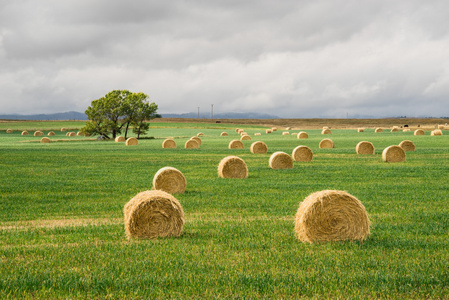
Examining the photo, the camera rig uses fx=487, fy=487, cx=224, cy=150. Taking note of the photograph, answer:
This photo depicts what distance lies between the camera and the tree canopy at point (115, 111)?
78.6m

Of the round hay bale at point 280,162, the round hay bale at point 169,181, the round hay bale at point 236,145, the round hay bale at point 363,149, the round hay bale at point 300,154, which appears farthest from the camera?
the round hay bale at point 236,145

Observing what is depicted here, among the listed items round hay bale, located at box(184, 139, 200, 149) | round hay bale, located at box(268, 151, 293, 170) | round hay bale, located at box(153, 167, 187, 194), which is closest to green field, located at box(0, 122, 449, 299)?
round hay bale, located at box(153, 167, 187, 194)

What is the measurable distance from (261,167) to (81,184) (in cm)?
1150

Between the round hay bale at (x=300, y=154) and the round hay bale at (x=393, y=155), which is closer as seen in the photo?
the round hay bale at (x=393, y=155)

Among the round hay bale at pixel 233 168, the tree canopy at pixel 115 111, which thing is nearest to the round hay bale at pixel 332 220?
the round hay bale at pixel 233 168

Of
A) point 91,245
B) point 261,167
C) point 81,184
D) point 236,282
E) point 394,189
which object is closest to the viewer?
point 236,282

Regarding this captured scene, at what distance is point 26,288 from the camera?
807cm

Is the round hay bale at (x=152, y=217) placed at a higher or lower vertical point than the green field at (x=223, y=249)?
higher

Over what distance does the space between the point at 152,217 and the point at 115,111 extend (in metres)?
69.3

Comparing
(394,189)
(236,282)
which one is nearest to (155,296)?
(236,282)

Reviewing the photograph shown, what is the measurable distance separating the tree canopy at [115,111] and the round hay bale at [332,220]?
69.7 m

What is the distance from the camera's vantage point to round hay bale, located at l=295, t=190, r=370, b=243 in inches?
438

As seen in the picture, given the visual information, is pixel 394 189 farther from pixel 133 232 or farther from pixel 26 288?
pixel 26 288

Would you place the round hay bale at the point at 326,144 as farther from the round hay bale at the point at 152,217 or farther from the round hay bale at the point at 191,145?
the round hay bale at the point at 152,217
